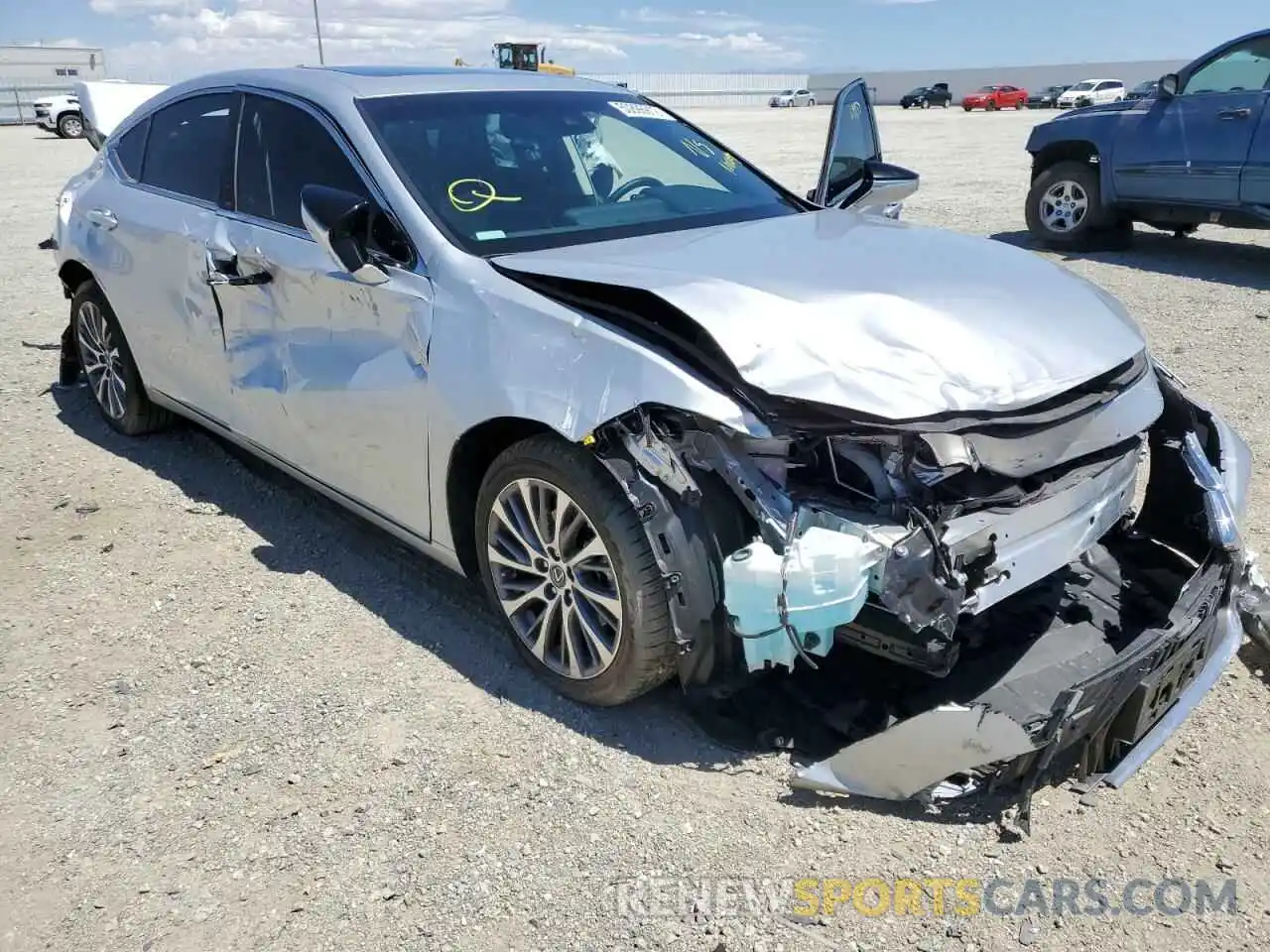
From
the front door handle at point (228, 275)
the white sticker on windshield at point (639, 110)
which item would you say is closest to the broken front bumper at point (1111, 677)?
the white sticker on windshield at point (639, 110)

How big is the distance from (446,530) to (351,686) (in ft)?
1.89

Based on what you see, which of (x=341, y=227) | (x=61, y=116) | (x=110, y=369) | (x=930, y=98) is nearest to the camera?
(x=341, y=227)

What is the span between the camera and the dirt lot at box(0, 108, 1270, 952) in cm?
234

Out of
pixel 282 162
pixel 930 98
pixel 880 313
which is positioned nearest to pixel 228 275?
pixel 282 162

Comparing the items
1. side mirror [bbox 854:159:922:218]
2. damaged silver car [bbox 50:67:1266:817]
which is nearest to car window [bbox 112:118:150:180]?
damaged silver car [bbox 50:67:1266:817]

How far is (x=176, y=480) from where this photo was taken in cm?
488

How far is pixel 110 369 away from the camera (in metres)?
5.19

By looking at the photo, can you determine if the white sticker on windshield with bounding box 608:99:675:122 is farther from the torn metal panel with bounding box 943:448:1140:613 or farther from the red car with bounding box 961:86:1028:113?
the red car with bounding box 961:86:1028:113

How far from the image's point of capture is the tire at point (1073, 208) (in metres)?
9.66

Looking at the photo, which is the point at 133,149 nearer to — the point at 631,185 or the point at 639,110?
the point at 639,110

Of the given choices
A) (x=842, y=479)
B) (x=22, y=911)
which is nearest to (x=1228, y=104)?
(x=842, y=479)

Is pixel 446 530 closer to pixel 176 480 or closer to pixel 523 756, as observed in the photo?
pixel 523 756

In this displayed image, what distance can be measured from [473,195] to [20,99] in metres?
46.9

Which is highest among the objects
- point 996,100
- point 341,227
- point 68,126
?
point 996,100
